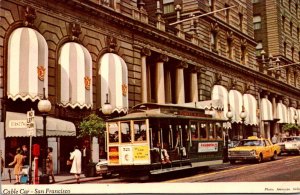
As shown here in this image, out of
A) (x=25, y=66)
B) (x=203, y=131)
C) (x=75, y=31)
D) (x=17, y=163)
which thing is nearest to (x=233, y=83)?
(x=203, y=131)

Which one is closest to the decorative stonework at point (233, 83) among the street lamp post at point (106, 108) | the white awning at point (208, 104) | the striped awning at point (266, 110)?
the white awning at point (208, 104)

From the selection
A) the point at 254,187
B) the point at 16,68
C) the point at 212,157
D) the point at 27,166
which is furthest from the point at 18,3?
the point at 212,157

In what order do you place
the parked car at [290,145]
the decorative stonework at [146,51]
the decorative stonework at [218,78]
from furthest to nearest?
the parked car at [290,145] < the decorative stonework at [146,51] < the decorative stonework at [218,78]

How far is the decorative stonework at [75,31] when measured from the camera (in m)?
14.1

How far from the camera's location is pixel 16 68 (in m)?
11.2

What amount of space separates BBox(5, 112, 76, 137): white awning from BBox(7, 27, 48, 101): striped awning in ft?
1.72

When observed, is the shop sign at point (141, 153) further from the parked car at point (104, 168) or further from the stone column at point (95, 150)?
the stone column at point (95, 150)

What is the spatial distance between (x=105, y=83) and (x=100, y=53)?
955 millimetres

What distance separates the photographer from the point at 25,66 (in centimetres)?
1141

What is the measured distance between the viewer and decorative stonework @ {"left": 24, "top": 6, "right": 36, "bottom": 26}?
12368 mm

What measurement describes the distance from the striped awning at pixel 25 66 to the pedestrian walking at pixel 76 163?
2048 mm

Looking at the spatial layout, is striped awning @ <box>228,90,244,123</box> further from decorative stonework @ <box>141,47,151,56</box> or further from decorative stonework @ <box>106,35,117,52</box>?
decorative stonework @ <box>106,35,117,52</box>

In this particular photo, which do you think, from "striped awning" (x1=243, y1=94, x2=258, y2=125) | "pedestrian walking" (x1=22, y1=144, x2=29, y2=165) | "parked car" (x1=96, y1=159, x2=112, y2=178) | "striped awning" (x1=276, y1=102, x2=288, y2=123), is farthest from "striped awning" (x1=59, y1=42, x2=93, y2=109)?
"striped awning" (x1=276, y1=102, x2=288, y2=123)

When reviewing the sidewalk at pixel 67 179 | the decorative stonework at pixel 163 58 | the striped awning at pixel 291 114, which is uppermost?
the decorative stonework at pixel 163 58
